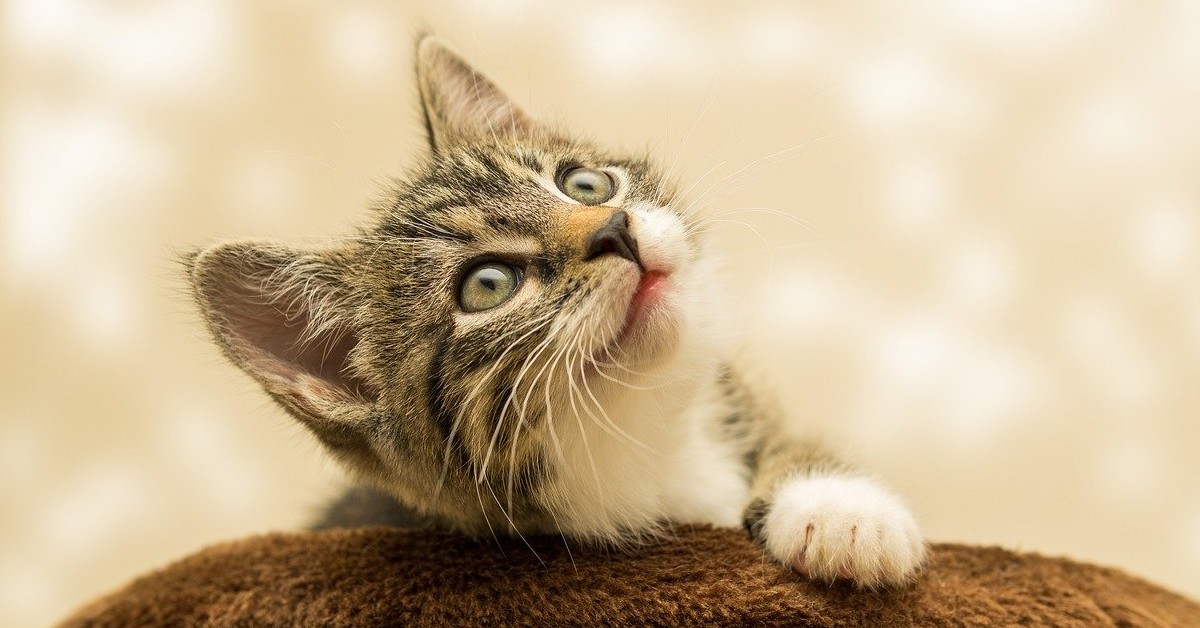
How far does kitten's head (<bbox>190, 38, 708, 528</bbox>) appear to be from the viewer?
0.93m

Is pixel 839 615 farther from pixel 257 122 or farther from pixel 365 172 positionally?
pixel 257 122

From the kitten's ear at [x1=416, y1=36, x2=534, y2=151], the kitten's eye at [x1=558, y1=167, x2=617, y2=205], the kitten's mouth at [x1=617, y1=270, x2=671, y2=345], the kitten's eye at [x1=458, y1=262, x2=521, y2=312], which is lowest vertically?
the kitten's eye at [x1=458, y1=262, x2=521, y2=312]

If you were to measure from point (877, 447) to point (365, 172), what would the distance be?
1.46 m

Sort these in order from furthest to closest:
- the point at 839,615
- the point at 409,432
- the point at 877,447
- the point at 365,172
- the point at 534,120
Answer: the point at 877,447
the point at 365,172
the point at 534,120
the point at 409,432
the point at 839,615

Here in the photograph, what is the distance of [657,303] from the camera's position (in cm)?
95

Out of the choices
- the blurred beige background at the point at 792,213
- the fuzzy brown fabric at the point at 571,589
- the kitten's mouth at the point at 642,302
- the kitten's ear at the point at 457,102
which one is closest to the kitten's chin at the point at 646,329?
the kitten's mouth at the point at 642,302

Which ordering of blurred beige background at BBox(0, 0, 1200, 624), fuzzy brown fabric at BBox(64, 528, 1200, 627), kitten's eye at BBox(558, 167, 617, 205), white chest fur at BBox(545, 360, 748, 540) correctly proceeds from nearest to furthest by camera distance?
fuzzy brown fabric at BBox(64, 528, 1200, 627), white chest fur at BBox(545, 360, 748, 540), kitten's eye at BBox(558, 167, 617, 205), blurred beige background at BBox(0, 0, 1200, 624)

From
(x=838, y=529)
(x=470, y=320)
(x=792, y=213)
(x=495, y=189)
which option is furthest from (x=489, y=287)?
(x=792, y=213)

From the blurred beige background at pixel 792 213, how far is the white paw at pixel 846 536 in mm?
889

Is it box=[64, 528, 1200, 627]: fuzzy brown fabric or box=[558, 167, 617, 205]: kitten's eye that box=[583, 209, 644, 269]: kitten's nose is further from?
box=[64, 528, 1200, 627]: fuzzy brown fabric

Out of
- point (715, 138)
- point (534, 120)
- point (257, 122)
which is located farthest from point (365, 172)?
point (715, 138)

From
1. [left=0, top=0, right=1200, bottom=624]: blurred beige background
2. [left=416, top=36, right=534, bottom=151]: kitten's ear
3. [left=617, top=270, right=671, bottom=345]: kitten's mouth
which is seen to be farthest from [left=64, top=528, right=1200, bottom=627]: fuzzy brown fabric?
[left=0, top=0, right=1200, bottom=624]: blurred beige background

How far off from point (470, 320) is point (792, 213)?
1.17 m

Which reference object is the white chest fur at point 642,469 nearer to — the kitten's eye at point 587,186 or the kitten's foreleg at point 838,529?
the kitten's foreleg at point 838,529
